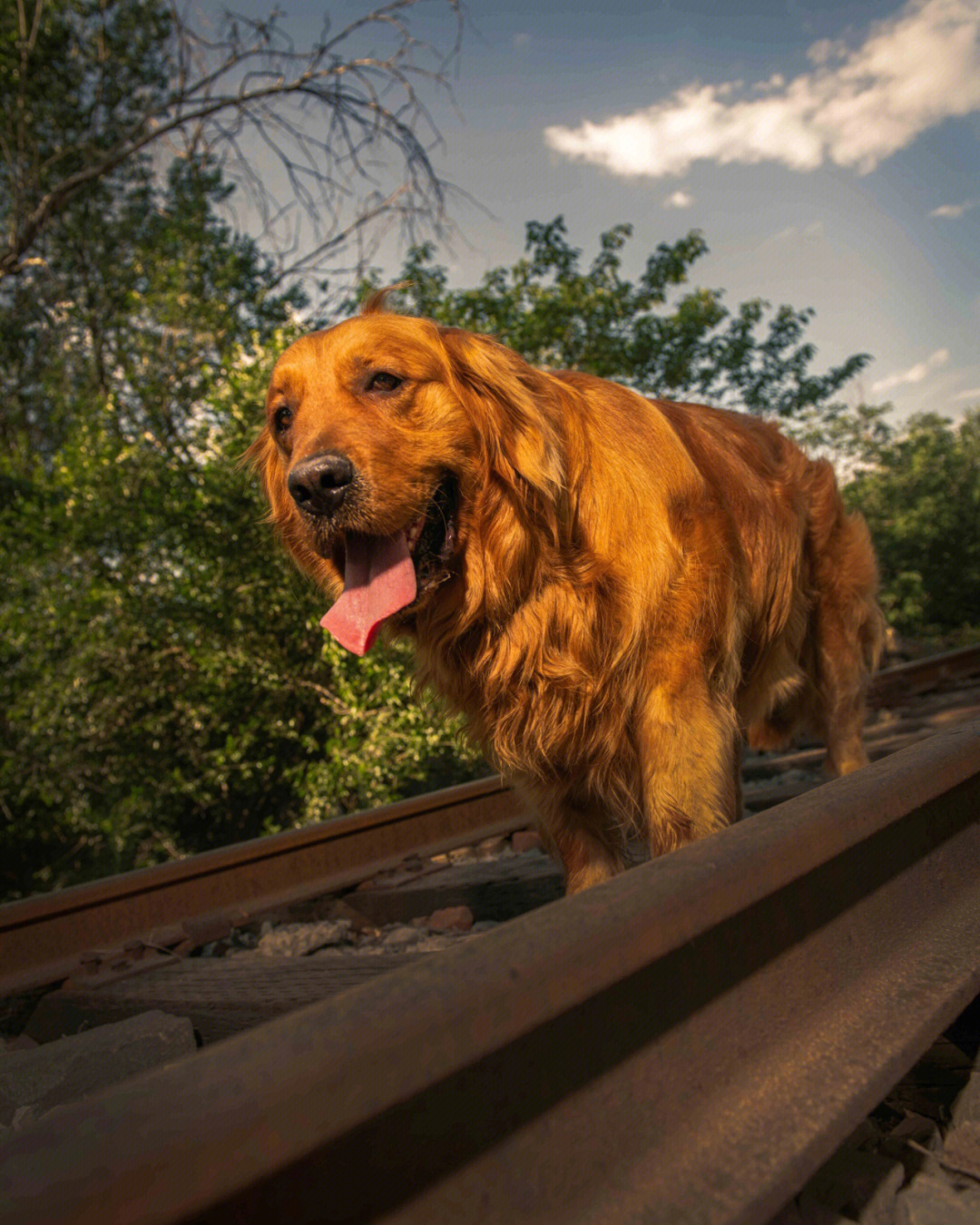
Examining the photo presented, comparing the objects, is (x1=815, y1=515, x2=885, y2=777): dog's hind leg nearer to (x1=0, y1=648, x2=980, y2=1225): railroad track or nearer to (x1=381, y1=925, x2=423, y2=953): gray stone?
(x1=381, y1=925, x2=423, y2=953): gray stone

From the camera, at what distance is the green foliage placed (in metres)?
19.5

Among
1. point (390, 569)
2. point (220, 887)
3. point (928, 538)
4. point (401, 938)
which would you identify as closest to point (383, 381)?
point (390, 569)

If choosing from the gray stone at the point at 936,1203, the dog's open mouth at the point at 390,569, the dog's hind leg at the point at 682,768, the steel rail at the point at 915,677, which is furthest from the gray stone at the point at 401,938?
the steel rail at the point at 915,677

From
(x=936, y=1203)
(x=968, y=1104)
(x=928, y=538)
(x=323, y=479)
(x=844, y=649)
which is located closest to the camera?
(x=936, y=1203)

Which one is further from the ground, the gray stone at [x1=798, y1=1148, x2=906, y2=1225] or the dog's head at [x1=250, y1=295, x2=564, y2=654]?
the dog's head at [x1=250, y1=295, x2=564, y2=654]

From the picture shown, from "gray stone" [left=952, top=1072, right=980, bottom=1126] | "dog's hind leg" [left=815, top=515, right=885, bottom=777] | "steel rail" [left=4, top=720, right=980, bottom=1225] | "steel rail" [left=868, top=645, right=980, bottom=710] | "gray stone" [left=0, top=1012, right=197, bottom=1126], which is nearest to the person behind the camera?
"steel rail" [left=4, top=720, right=980, bottom=1225]

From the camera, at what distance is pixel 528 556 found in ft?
9.39

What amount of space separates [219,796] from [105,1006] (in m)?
6.82

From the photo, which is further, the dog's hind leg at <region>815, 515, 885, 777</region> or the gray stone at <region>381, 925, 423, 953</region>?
the dog's hind leg at <region>815, 515, 885, 777</region>

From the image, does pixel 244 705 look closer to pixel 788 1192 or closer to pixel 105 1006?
pixel 105 1006

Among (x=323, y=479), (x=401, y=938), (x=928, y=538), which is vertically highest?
(x=928, y=538)

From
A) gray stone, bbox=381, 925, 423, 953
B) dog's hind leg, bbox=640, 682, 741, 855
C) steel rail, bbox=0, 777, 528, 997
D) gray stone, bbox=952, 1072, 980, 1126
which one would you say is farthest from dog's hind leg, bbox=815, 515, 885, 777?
gray stone, bbox=952, 1072, 980, 1126

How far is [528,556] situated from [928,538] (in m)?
20.1

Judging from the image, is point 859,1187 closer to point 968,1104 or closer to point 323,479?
point 968,1104
